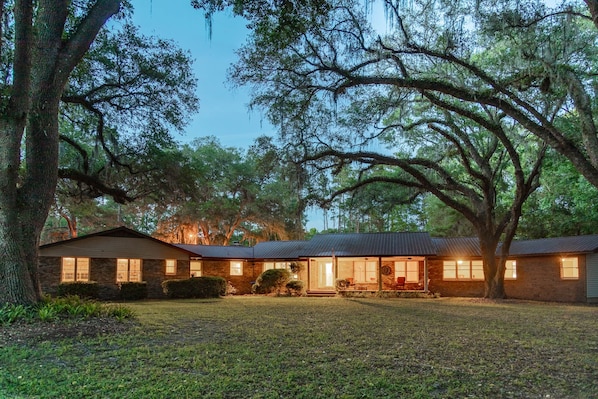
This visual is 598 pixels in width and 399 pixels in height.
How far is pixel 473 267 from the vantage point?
20.0 metres

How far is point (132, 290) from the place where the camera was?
57.2 ft

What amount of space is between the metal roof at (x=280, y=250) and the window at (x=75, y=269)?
26.4 ft

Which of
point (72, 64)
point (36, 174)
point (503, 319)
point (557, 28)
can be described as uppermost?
point (557, 28)

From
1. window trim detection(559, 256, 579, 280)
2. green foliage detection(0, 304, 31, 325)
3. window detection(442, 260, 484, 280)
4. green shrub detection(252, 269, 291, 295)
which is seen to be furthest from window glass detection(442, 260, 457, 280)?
green foliage detection(0, 304, 31, 325)

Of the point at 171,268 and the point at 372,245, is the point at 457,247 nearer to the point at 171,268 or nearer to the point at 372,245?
the point at 372,245

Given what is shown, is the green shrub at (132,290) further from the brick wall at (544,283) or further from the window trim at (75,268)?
the brick wall at (544,283)

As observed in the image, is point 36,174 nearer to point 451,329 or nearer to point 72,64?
point 72,64

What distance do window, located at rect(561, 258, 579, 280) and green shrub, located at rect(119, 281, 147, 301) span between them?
57.8 feet

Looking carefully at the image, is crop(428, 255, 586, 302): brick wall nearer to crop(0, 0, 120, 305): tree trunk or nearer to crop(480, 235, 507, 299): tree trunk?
crop(480, 235, 507, 299): tree trunk

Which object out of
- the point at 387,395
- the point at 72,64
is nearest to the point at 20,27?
the point at 72,64

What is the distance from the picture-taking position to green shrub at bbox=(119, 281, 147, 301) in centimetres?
1736

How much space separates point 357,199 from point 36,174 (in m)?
13.4

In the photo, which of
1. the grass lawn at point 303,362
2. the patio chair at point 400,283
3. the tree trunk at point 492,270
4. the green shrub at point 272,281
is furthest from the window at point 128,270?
the tree trunk at point 492,270

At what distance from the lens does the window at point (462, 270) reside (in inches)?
784
